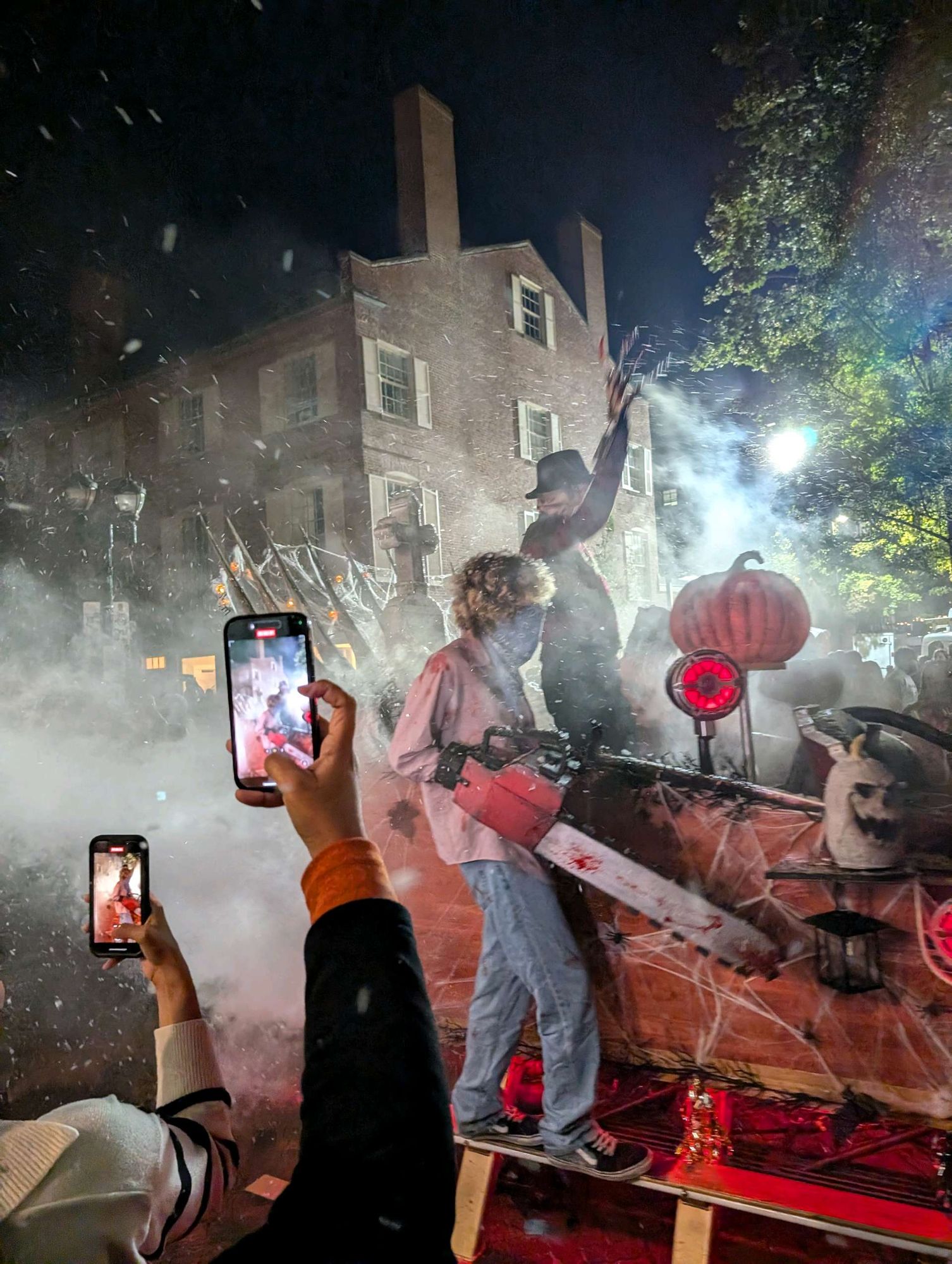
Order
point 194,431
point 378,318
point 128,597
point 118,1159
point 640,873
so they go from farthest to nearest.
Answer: point 128,597 → point 194,431 → point 378,318 → point 640,873 → point 118,1159

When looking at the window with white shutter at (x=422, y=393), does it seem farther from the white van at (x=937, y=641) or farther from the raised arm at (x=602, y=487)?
the white van at (x=937, y=641)

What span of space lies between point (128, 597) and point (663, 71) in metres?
2.86

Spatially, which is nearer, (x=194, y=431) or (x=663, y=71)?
(x=663, y=71)

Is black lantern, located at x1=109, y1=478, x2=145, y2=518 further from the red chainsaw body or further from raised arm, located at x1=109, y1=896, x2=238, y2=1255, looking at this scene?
raised arm, located at x1=109, y1=896, x2=238, y2=1255

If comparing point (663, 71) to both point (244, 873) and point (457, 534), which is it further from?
point (244, 873)

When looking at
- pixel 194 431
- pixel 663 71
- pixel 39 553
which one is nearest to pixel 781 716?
pixel 663 71

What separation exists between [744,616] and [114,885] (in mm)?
2124

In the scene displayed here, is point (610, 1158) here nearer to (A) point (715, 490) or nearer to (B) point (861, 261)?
(A) point (715, 490)

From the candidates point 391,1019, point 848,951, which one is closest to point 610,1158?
point 848,951

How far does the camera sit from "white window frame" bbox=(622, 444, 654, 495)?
99.0 inches

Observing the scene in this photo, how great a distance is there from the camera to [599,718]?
2.48m

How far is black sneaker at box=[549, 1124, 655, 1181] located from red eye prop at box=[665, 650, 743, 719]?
4.45 ft

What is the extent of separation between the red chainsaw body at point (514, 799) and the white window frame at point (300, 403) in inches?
55.4

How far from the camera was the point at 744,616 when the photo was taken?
2379 mm
